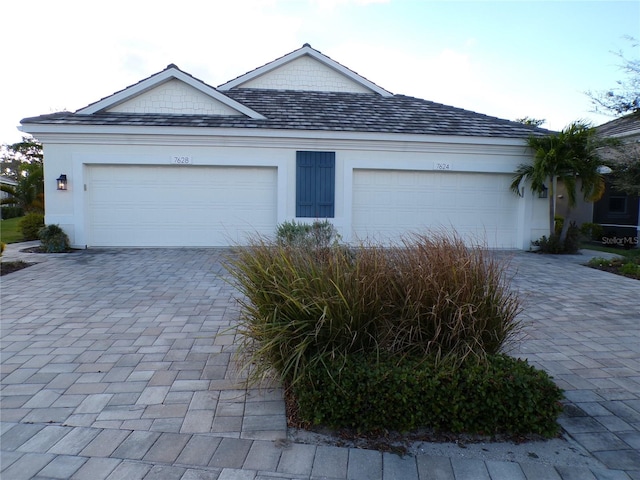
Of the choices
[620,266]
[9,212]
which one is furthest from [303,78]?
[9,212]

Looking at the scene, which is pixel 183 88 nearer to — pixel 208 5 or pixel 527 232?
pixel 208 5

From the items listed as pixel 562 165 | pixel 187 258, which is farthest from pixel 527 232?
pixel 187 258

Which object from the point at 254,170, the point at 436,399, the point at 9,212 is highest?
the point at 254,170

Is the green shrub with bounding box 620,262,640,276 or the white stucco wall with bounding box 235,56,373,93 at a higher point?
the white stucco wall with bounding box 235,56,373,93

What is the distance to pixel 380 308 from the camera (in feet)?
10.5

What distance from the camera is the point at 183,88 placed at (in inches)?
452

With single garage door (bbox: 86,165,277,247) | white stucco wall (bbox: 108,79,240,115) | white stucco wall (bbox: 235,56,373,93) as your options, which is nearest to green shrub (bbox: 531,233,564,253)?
single garage door (bbox: 86,165,277,247)

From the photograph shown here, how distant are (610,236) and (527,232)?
4.51 m

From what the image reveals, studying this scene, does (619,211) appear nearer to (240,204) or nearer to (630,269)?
(630,269)

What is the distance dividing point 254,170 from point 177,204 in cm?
227

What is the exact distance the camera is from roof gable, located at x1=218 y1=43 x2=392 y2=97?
46.6 feet

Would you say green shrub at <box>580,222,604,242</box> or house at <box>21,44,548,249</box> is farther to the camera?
green shrub at <box>580,222,604,242</box>

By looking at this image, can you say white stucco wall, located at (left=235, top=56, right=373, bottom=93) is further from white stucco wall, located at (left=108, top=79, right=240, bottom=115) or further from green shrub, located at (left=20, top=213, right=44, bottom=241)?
green shrub, located at (left=20, top=213, right=44, bottom=241)

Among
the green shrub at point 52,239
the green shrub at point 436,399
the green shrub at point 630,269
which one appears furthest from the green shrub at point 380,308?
the green shrub at point 52,239
